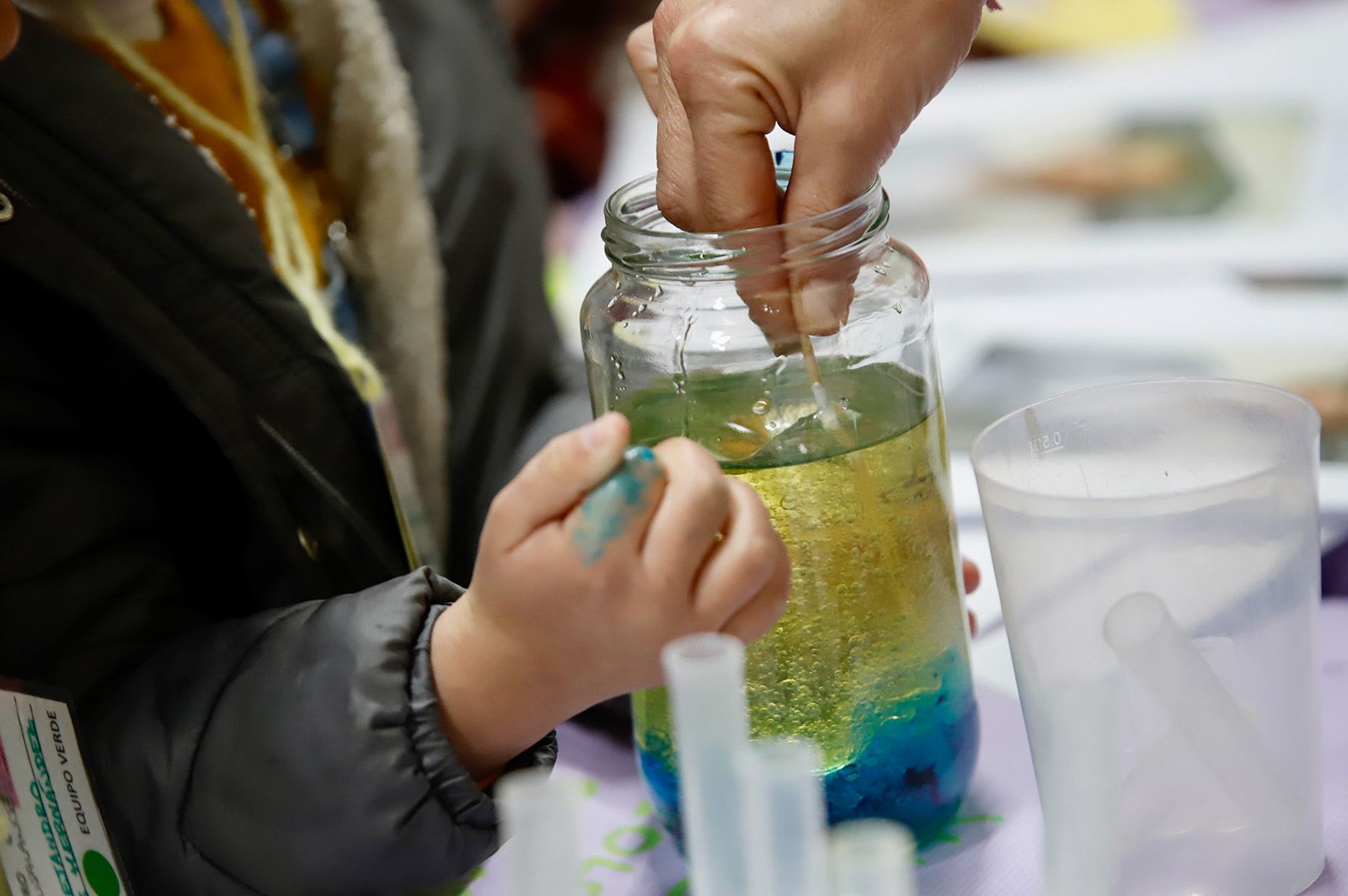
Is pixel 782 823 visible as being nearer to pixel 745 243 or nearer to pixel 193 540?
pixel 745 243

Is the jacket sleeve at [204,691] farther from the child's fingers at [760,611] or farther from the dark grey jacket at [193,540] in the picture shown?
the child's fingers at [760,611]

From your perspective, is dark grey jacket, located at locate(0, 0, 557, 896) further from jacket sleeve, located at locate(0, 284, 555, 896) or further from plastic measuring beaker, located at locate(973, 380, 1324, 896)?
plastic measuring beaker, located at locate(973, 380, 1324, 896)

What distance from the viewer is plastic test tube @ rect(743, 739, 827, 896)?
0.23m

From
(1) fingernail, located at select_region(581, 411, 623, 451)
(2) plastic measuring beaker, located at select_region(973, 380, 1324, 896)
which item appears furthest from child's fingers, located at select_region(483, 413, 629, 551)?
(2) plastic measuring beaker, located at select_region(973, 380, 1324, 896)

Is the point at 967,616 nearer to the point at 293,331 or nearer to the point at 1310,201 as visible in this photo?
the point at 293,331

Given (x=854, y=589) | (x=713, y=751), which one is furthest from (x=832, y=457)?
(x=713, y=751)

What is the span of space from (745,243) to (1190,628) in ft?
0.50

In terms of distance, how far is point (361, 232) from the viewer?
63cm

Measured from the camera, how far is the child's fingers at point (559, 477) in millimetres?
292

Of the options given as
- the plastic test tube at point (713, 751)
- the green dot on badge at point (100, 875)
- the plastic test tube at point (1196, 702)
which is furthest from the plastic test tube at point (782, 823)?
the green dot on badge at point (100, 875)

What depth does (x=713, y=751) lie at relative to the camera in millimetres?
236

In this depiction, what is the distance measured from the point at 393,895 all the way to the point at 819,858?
0.20 m

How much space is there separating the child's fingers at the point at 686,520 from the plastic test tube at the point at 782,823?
0.06 m

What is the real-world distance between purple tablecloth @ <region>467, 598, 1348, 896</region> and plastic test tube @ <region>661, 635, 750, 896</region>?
5.5 inches
